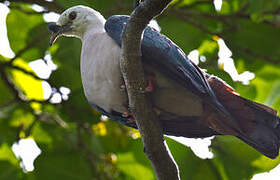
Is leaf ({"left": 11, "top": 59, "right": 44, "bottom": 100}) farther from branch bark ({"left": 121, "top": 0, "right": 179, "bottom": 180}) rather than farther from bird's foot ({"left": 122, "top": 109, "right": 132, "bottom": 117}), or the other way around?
branch bark ({"left": 121, "top": 0, "right": 179, "bottom": 180})

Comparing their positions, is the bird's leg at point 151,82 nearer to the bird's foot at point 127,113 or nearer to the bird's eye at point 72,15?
the bird's foot at point 127,113

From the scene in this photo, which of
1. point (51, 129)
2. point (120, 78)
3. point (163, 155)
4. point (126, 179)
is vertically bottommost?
point (126, 179)

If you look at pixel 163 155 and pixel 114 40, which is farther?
pixel 114 40

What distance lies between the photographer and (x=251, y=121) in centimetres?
385

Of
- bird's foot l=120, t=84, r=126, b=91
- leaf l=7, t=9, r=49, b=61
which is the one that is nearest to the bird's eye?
bird's foot l=120, t=84, r=126, b=91

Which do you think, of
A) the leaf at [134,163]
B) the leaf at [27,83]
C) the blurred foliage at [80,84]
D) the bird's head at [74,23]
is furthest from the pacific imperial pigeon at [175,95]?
the leaf at [27,83]

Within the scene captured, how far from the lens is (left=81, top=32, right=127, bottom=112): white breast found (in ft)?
12.4

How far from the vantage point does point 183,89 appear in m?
3.90

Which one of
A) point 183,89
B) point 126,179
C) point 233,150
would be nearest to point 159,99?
point 183,89

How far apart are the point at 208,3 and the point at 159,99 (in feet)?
7.11

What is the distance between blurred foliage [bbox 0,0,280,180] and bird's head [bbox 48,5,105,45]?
755mm

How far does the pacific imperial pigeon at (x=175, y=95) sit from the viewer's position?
374cm

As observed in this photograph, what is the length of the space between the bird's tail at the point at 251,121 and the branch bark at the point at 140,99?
1.88 ft

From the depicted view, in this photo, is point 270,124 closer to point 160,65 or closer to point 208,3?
point 160,65
